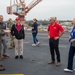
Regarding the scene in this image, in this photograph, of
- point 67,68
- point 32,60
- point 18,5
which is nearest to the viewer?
point 67,68

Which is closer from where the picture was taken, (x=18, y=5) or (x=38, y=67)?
(x=38, y=67)

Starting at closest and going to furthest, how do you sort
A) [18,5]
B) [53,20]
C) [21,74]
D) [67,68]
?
[21,74] → [67,68] → [53,20] → [18,5]

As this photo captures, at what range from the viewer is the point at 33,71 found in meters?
8.74

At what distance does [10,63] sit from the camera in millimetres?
10078

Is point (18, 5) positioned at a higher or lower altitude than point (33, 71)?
higher

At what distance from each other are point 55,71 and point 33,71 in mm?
715

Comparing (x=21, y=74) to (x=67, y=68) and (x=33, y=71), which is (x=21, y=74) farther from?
(x=67, y=68)

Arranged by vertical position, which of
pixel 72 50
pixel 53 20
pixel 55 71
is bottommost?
pixel 55 71

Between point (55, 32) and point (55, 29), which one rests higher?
point (55, 29)

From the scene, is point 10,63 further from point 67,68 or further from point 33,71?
point 67,68

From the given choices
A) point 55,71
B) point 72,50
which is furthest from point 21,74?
point 72,50

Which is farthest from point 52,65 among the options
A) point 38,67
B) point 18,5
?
point 18,5

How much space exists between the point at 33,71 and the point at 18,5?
52250 mm

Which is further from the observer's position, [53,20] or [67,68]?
[53,20]
